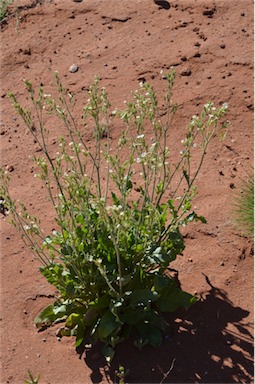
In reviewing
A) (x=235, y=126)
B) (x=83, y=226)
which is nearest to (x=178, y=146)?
(x=235, y=126)

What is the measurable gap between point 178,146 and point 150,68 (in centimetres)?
118

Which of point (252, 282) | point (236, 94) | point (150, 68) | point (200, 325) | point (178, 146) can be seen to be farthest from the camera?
point (150, 68)

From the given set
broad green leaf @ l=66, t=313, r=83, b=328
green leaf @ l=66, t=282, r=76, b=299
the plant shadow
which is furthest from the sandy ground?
green leaf @ l=66, t=282, r=76, b=299

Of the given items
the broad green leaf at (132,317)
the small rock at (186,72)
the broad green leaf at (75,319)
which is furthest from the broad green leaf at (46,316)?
the small rock at (186,72)

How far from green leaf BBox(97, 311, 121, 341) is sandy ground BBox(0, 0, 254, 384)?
0.27m

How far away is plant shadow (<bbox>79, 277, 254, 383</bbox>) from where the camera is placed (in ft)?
12.3

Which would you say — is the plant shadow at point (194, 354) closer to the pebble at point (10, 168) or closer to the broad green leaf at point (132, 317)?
the broad green leaf at point (132, 317)

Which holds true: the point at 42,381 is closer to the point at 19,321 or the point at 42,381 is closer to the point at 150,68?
the point at 19,321

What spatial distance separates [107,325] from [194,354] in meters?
0.58

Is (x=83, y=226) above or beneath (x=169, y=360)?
above

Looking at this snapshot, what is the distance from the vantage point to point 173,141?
18.2ft

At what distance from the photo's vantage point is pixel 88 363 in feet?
12.8

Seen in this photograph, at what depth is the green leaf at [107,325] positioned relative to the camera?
3.69 metres

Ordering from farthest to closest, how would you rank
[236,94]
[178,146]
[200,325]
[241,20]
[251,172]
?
[241,20] < [236,94] < [178,146] < [251,172] < [200,325]
